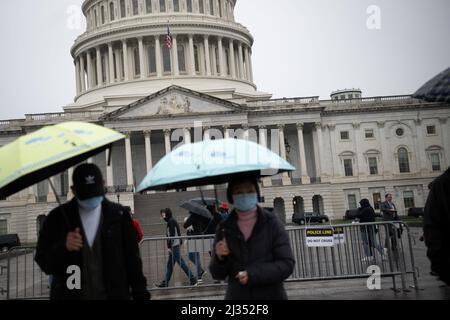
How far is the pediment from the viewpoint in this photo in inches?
2413

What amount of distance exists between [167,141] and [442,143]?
3531 centimetres

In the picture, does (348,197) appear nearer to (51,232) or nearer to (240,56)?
(240,56)

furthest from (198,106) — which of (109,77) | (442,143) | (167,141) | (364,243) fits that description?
(364,243)

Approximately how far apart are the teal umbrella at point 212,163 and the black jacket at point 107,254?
2.65ft

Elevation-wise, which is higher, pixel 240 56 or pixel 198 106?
pixel 240 56

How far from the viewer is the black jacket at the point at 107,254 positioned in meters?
5.61

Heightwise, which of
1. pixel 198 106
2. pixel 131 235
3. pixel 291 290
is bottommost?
pixel 291 290

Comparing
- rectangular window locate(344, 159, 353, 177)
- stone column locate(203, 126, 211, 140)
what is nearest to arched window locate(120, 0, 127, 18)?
stone column locate(203, 126, 211, 140)

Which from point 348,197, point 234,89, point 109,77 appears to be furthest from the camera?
point 109,77

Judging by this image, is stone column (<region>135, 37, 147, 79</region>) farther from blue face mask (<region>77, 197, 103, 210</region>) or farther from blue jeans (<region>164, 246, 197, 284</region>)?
blue face mask (<region>77, 197, 103, 210</region>)

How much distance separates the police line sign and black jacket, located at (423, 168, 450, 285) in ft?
24.3

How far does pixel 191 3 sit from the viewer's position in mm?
80625

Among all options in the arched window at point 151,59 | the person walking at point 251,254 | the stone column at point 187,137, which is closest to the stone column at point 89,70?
the arched window at point 151,59

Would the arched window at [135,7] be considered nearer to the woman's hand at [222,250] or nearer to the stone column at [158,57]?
the stone column at [158,57]
